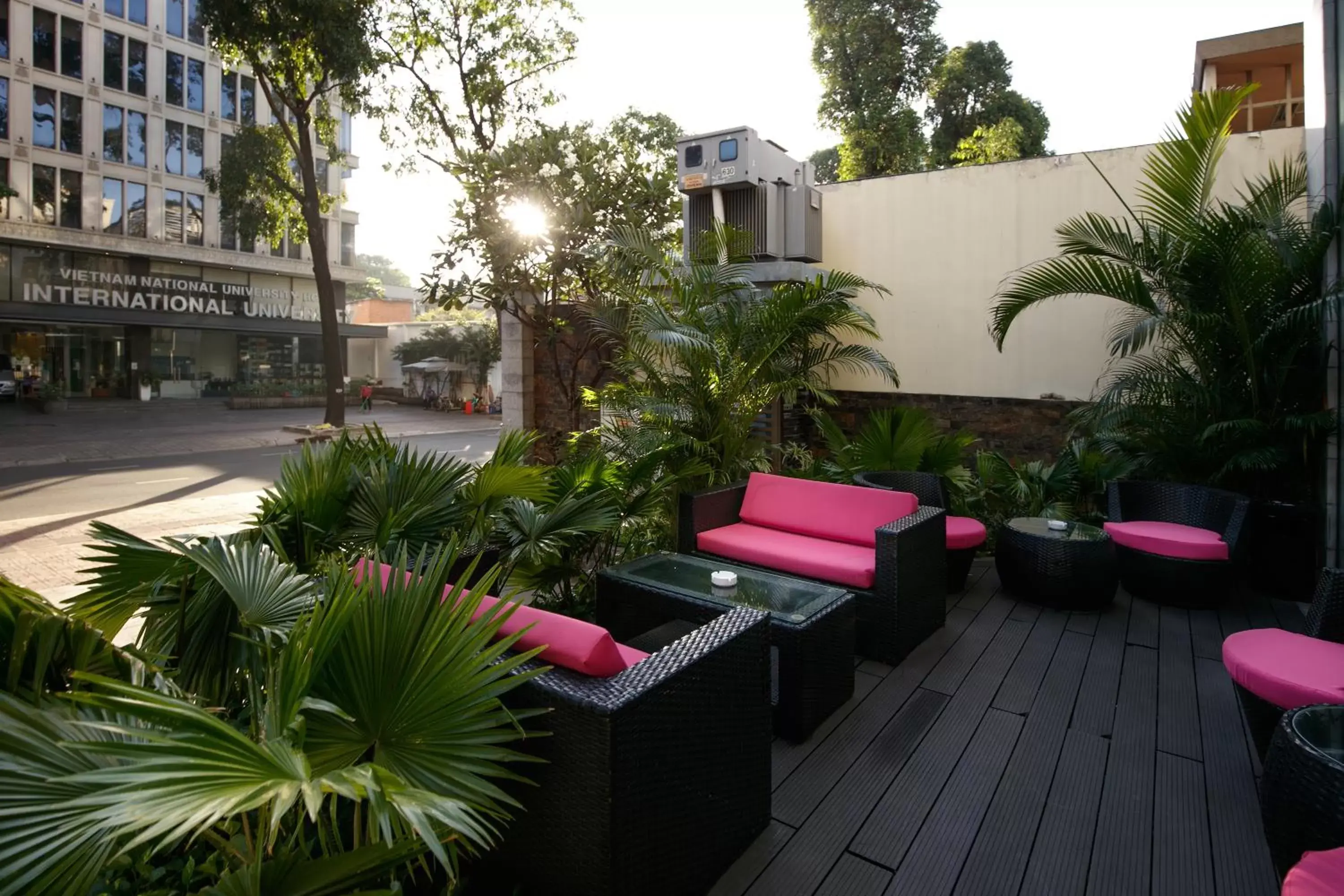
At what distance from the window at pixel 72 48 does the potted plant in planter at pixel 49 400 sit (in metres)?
9.82

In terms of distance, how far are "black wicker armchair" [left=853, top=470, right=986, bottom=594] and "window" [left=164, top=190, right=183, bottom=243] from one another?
2893cm

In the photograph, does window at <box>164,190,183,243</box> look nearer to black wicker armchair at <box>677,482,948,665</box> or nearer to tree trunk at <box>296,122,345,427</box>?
tree trunk at <box>296,122,345,427</box>

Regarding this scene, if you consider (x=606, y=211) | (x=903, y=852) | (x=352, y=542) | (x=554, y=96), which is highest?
(x=554, y=96)

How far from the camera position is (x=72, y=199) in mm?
23797

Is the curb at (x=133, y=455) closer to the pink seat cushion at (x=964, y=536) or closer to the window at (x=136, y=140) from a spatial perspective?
the pink seat cushion at (x=964, y=536)

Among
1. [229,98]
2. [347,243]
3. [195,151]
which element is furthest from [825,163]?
[195,151]

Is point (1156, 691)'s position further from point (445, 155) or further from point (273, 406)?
point (273, 406)

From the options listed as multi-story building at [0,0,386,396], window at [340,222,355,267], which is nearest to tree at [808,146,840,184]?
multi-story building at [0,0,386,396]

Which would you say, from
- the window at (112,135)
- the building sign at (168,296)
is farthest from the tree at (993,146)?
the window at (112,135)

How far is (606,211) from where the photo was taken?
23.2 feet

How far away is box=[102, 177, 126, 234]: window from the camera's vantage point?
24.4 m

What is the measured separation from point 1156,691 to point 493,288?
6162 mm

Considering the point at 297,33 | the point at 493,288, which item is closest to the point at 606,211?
the point at 493,288

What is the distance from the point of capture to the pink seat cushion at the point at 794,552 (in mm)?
3441
